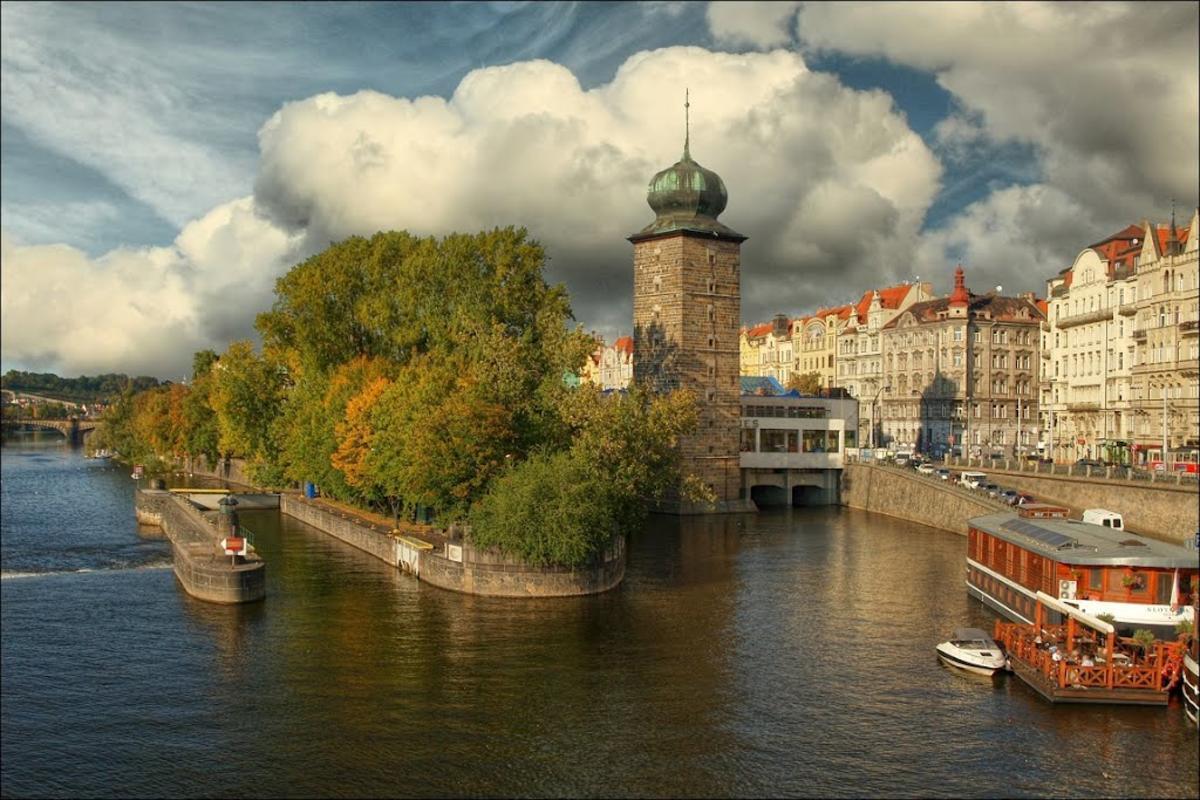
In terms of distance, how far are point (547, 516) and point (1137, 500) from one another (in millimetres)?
44583

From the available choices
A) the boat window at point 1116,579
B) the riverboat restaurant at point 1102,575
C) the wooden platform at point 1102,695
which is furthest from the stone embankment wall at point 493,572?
the boat window at point 1116,579

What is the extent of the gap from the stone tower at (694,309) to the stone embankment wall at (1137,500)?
29225 mm

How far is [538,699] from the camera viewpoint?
42094mm

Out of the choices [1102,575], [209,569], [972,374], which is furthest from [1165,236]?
[209,569]

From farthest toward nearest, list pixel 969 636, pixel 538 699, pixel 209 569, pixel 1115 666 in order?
1. pixel 209 569
2. pixel 969 636
3. pixel 538 699
4. pixel 1115 666

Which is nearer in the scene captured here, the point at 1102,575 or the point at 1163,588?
the point at 1163,588

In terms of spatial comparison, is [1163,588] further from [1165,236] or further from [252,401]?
[252,401]

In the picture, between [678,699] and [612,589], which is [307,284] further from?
[678,699]

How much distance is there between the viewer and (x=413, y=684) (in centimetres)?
4403

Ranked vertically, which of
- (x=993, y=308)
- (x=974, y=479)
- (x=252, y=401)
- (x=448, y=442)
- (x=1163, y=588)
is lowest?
(x=1163, y=588)

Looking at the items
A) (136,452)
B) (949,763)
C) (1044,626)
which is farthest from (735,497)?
(136,452)

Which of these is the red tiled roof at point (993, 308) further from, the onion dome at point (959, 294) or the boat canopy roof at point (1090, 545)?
the boat canopy roof at point (1090, 545)

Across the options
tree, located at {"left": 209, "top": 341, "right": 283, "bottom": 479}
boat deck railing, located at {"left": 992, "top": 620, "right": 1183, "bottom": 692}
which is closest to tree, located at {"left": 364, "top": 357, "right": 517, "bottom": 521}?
boat deck railing, located at {"left": 992, "top": 620, "right": 1183, "bottom": 692}

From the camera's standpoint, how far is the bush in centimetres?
5897
